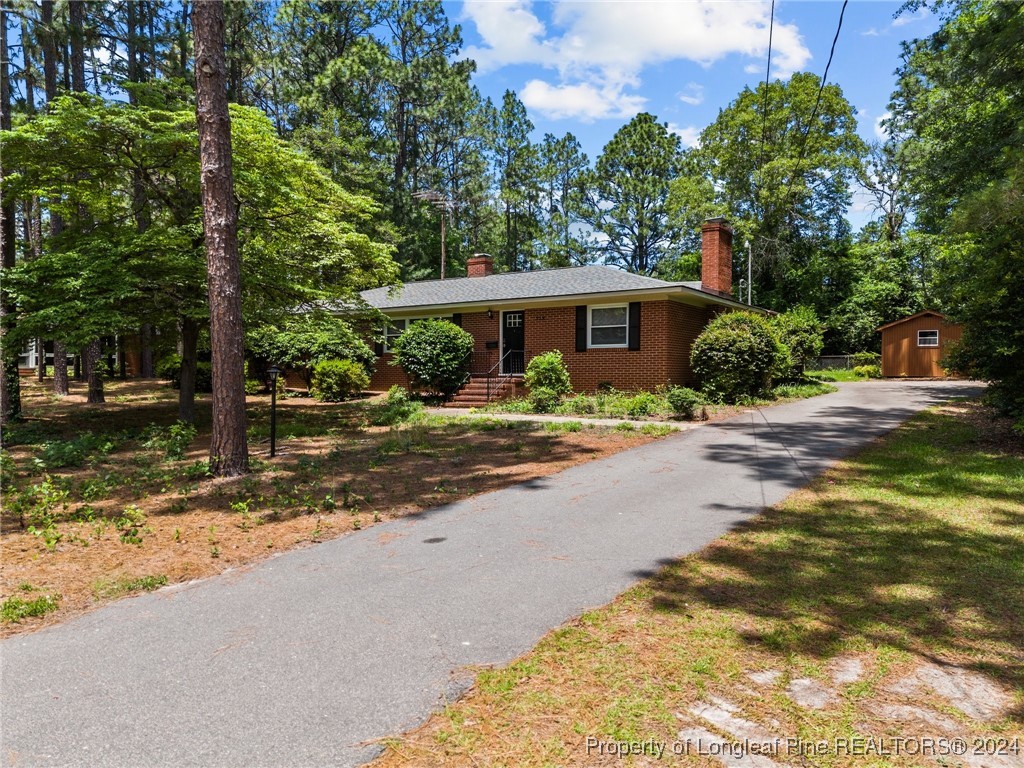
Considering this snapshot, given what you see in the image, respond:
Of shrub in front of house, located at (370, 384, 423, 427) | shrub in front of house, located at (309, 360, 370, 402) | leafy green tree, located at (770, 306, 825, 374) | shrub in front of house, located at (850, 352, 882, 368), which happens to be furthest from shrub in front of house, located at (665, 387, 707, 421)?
shrub in front of house, located at (850, 352, 882, 368)

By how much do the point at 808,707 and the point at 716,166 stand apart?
41929mm

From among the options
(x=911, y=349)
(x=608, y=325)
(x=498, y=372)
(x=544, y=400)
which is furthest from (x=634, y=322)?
(x=911, y=349)

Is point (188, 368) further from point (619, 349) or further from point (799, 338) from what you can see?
point (799, 338)

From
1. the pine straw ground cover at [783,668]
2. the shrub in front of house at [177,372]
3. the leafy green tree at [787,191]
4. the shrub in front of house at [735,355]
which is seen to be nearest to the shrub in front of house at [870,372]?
the leafy green tree at [787,191]

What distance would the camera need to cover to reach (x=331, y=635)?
326 centimetres

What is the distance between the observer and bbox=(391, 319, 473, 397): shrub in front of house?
17344 millimetres

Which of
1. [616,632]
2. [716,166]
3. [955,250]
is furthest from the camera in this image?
[716,166]

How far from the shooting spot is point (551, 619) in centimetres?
345

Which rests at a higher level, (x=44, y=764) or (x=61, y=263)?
(x=61, y=263)

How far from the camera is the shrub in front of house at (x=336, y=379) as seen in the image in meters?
18.3

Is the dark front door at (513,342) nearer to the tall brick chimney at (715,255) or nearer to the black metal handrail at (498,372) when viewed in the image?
the black metal handrail at (498,372)

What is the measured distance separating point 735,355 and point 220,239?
40.1ft

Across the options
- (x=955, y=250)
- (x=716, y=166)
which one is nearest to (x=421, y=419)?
(x=955, y=250)

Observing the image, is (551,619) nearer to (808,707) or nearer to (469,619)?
(469,619)
